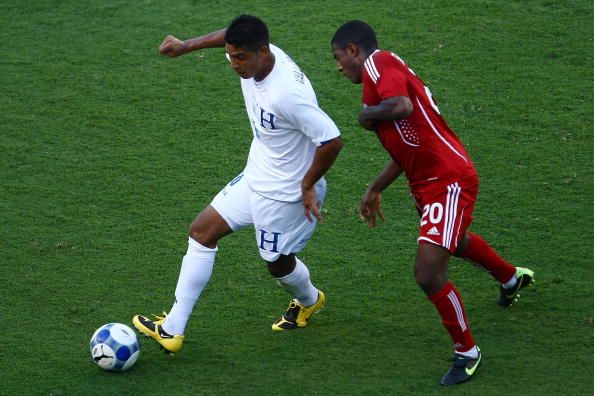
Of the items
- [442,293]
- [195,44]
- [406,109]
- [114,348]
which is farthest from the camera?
[195,44]

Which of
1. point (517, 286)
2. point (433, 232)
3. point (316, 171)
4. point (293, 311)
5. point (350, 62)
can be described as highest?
point (350, 62)

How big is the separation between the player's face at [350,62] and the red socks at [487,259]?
1359mm

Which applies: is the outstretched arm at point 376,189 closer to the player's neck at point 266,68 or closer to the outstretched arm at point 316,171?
the outstretched arm at point 316,171

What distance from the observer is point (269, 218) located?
20.1 feet

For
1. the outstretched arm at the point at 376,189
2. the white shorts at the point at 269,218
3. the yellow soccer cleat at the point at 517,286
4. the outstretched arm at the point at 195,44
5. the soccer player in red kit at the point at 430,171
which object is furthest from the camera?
the yellow soccer cleat at the point at 517,286

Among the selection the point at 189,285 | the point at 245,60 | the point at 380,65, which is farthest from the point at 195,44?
the point at 189,285

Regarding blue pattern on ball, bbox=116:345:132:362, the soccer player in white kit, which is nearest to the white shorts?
the soccer player in white kit

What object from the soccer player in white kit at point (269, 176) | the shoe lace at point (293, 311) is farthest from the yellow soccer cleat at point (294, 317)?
the soccer player in white kit at point (269, 176)

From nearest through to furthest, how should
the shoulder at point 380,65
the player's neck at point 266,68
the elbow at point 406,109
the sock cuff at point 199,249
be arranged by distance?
the elbow at point 406,109 → the shoulder at point 380,65 → the player's neck at point 266,68 → the sock cuff at point 199,249

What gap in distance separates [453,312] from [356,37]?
167 centimetres

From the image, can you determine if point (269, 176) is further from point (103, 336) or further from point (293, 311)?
point (103, 336)

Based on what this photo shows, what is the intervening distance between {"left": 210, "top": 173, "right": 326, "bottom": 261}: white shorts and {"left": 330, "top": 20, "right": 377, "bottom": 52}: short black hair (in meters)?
0.91

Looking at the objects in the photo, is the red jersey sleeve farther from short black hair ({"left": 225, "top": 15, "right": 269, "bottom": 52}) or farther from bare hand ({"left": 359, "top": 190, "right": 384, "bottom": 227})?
bare hand ({"left": 359, "top": 190, "right": 384, "bottom": 227})

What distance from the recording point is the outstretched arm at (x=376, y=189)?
5996mm
